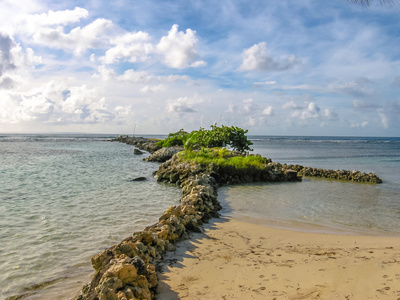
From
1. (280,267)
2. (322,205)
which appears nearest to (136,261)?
(280,267)

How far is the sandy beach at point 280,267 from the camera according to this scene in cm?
413

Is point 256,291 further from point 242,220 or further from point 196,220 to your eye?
point 242,220

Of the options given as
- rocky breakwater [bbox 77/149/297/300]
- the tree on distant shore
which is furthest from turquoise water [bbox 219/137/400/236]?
the tree on distant shore

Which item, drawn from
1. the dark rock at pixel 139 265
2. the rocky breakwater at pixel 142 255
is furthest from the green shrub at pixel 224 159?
the dark rock at pixel 139 265

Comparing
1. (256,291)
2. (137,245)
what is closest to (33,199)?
(137,245)

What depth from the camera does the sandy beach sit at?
13.6 feet

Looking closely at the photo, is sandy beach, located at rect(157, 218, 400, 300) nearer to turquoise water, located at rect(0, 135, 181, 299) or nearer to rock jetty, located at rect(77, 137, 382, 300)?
rock jetty, located at rect(77, 137, 382, 300)

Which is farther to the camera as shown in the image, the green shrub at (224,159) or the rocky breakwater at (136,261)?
the green shrub at (224,159)

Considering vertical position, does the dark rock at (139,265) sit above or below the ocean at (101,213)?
above

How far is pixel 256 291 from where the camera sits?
413 centimetres

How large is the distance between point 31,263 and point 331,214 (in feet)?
25.2

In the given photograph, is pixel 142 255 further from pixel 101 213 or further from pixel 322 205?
pixel 322 205

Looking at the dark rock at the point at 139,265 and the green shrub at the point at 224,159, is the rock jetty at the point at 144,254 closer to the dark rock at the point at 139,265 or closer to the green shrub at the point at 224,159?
the dark rock at the point at 139,265

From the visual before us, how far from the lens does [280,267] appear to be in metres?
4.91
